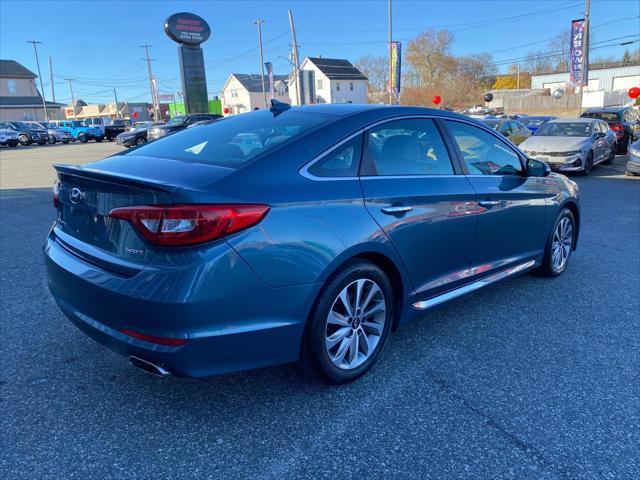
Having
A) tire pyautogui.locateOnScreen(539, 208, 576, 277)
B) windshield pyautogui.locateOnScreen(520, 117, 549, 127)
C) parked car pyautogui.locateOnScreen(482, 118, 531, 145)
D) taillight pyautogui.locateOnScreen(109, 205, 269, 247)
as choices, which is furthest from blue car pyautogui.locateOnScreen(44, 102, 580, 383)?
windshield pyautogui.locateOnScreen(520, 117, 549, 127)

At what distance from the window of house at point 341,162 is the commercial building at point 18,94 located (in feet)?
240

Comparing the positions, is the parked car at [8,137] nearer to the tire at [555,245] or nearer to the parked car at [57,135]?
the parked car at [57,135]

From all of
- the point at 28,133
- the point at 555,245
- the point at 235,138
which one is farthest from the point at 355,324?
the point at 28,133

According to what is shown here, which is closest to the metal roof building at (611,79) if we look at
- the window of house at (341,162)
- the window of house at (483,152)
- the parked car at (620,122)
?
the parked car at (620,122)

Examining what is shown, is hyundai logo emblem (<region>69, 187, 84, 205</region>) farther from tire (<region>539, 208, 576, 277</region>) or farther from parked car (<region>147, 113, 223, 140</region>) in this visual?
parked car (<region>147, 113, 223, 140</region>)

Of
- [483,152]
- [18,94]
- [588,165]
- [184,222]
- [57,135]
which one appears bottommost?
[588,165]

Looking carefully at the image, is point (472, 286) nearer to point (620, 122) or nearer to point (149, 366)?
point (149, 366)

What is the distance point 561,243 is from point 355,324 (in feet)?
10.2

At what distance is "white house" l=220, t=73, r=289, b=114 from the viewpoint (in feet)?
255

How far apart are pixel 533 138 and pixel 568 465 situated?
1343 cm

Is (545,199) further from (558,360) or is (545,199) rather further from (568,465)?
(568,465)

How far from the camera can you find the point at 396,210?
299 cm

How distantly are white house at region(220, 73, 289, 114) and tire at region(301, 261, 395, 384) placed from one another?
73680 mm

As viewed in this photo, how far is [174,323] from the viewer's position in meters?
2.21
